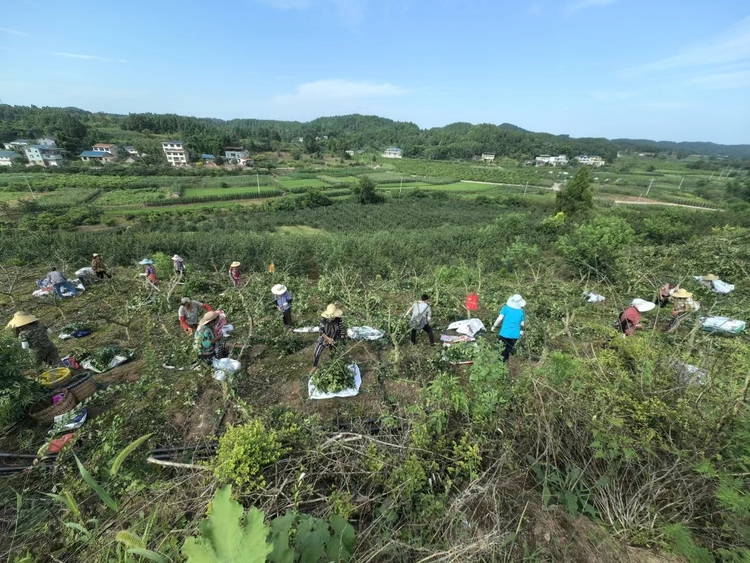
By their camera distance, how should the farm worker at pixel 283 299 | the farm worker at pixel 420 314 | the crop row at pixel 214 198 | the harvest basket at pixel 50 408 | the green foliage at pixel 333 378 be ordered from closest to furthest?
the harvest basket at pixel 50 408 → the green foliage at pixel 333 378 → the farm worker at pixel 420 314 → the farm worker at pixel 283 299 → the crop row at pixel 214 198

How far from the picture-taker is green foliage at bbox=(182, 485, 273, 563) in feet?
3.64

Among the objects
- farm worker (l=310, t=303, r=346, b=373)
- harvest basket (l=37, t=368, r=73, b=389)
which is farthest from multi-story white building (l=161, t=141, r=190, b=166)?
farm worker (l=310, t=303, r=346, b=373)

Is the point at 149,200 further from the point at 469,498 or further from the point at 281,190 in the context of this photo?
the point at 469,498

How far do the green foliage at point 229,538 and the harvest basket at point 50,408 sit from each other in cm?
432

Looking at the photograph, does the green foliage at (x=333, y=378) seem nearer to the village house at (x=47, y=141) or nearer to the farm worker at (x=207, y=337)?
the farm worker at (x=207, y=337)

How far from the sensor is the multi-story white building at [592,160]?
8968 cm

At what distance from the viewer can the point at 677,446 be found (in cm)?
241

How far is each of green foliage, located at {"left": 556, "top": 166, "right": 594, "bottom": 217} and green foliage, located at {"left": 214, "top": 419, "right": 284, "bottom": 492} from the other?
3250 cm

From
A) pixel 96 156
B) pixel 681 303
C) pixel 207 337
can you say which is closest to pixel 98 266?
pixel 207 337

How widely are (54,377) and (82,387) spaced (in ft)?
1.57

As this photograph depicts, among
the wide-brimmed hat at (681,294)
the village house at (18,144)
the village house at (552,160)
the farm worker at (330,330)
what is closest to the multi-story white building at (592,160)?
the village house at (552,160)

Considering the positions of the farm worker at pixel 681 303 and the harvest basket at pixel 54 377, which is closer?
the harvest basket at pixel 54 377

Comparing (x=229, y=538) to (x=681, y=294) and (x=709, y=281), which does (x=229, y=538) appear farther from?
(x=709, y=281)

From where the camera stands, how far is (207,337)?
4777 millimetres
